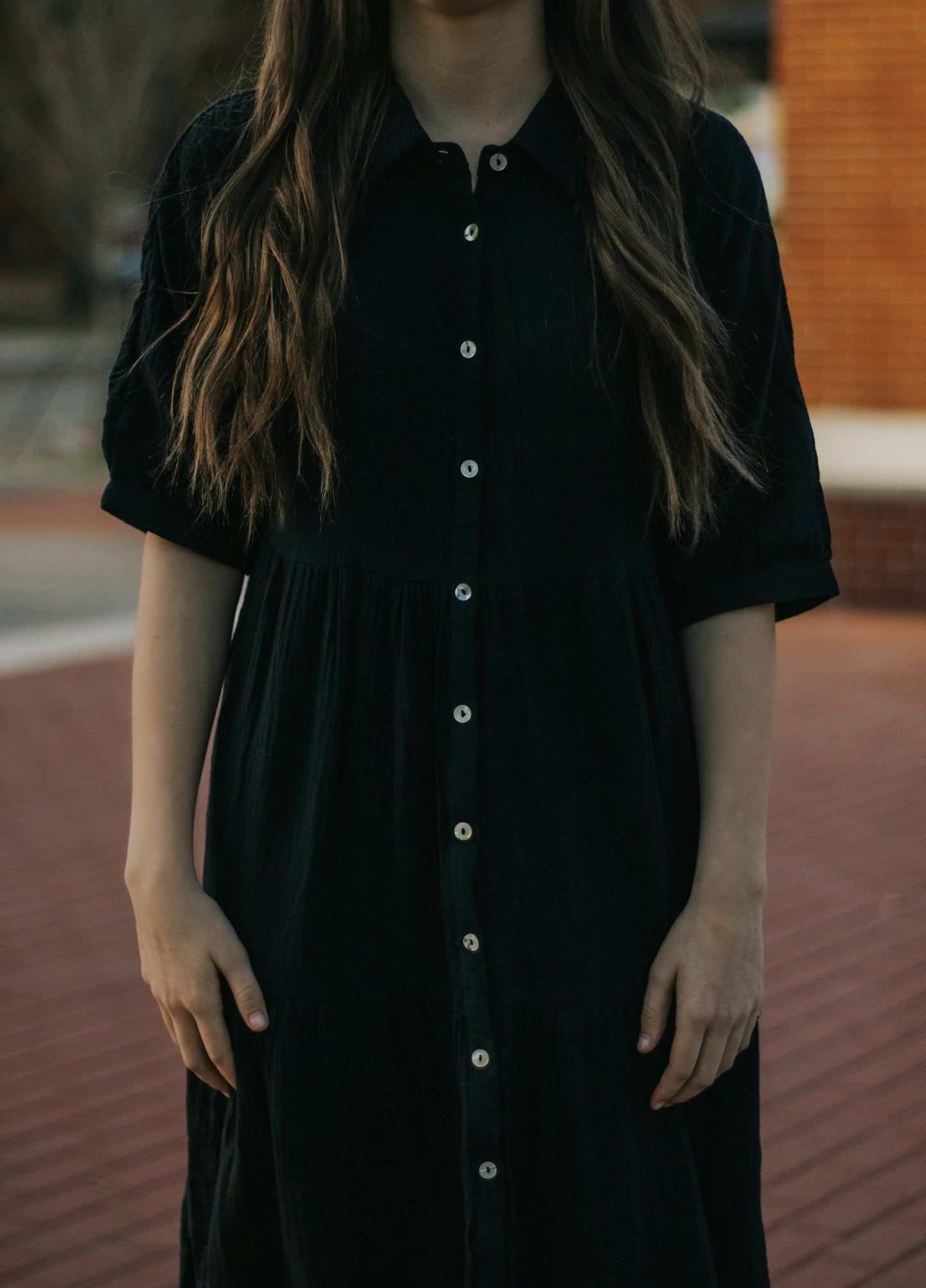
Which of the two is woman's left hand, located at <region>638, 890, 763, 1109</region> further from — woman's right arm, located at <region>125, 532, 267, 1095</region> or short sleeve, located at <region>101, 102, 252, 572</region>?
short sleeve, located at <region>101, 102, 252, 572</region>

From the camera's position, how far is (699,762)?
1.69 metres

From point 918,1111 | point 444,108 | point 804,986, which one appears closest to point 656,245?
point 444,108

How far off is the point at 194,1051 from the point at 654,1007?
477 mm

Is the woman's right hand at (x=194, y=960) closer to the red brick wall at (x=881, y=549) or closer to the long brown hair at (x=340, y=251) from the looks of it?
the long brown hair at (x=340, y=251)

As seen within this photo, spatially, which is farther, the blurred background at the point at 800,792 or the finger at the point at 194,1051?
the blurred background at the point at 800,792

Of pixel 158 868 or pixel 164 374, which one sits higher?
pixel 164 374

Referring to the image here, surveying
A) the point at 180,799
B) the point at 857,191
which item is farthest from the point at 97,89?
the point at 180,799

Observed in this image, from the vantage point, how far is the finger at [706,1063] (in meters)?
1.63

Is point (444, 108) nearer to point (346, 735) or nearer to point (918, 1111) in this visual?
point (346, 735)

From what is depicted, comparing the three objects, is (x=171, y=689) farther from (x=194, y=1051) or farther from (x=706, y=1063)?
(x=706, y=1063)

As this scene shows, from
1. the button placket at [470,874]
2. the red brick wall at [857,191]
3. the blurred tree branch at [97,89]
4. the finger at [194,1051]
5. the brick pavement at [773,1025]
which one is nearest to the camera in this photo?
the button placket at [470,874]

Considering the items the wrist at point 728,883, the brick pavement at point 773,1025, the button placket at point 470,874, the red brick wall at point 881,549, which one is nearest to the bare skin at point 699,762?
the wrist at point 728,883

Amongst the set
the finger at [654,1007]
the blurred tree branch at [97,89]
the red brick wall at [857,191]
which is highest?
the blurred tree branch at [97,89]

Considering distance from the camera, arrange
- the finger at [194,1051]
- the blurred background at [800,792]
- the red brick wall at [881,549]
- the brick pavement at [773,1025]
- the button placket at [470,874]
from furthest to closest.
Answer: the red brick wall at [881,549] < the blurred background at [800,792] < the brick pavement at [773,1025] < the finger at [194,1051] < the button placket at [470,874]
